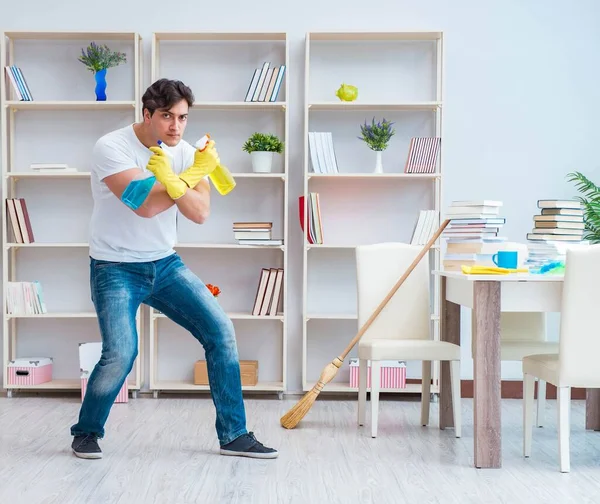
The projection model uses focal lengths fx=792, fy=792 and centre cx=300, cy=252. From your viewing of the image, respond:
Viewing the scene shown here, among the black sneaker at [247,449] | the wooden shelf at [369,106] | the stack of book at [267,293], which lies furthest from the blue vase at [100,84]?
the black sneaker at [247,449]

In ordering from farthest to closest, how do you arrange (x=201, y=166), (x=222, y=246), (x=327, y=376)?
1. (x=222, y=246)
2. (x=327, y=376)
3. (x=201, y=166)

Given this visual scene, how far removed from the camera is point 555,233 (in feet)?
10.6

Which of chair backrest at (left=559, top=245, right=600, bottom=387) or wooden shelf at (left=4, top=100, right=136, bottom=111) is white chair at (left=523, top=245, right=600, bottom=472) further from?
wooden shelf at (left=4, top=100, right=136, bottom=111)

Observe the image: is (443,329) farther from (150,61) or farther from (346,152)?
(150,61)

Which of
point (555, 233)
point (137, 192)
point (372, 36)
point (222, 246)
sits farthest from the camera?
point (372, 36)

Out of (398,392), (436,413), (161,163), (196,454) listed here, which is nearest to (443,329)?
(436,413)

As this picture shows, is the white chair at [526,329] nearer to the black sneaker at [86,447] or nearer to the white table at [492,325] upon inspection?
the white table at [492,325]

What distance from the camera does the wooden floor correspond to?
8.36 feet

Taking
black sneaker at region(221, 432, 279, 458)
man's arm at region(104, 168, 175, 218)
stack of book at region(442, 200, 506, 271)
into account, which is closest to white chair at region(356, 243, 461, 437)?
stack of book at region(442, 200, 506, 271)

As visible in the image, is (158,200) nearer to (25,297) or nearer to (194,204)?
(194,204)

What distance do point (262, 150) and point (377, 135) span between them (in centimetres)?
65

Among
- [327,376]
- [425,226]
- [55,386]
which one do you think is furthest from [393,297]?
[55,386]

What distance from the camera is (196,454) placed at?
121 inches

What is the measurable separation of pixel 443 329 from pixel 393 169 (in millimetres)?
1329
